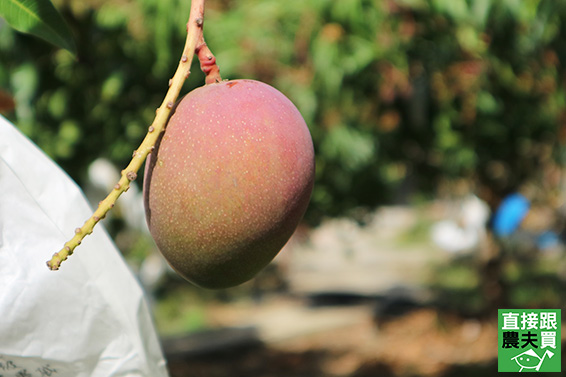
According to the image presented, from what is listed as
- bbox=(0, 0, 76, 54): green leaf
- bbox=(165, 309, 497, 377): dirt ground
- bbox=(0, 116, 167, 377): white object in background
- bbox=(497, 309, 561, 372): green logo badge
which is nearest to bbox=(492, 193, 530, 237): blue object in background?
bbox=(165, 309, 497, 377): dirt ground

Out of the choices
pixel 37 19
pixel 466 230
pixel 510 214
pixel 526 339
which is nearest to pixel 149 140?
pixel 37 19

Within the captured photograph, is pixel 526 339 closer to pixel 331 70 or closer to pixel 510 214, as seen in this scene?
pixel 331 70

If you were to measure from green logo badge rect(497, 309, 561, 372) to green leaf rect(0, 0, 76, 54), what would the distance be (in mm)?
1533

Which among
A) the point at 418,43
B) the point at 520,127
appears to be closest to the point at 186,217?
the point at 418,43

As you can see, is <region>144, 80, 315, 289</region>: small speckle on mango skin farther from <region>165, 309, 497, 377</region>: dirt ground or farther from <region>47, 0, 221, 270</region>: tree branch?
<region>165, 309, 497, 377</region>: dirt ground

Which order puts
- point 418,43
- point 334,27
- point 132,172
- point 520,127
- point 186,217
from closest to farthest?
point 132,172, point 186,217, point 334,27, point 418,43, point 520,127

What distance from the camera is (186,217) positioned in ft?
2.07

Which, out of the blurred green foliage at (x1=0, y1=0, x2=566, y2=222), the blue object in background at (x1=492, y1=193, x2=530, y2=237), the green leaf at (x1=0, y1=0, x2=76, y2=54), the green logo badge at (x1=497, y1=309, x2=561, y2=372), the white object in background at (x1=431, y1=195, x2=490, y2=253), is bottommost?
the green leaf at (x1=0, y1=0, x2=76, y2=54)

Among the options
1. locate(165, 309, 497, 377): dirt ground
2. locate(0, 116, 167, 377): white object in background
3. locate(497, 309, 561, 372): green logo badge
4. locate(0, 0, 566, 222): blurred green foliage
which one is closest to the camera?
locate(0, 116, 167, 377): white object in background

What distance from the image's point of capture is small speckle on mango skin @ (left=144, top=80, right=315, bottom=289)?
0.61 metres

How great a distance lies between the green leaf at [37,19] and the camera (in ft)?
2.32

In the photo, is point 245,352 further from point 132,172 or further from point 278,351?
point 132,172

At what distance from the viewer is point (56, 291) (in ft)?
2.49

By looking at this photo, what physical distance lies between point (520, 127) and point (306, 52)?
3.51ft
